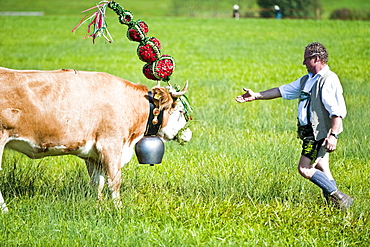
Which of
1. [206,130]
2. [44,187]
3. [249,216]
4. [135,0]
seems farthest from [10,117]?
[135,0]

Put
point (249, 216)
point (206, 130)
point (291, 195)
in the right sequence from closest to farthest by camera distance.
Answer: point (249, 216) < point (291, 195) < point (206, 130)

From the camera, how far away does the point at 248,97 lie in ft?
22.3

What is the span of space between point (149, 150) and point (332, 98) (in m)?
2.09

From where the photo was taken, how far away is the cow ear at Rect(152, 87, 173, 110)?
6.75m

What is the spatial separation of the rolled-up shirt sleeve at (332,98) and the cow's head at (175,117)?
171 cm

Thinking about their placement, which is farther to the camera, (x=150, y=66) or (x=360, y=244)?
(x=150, y=66)

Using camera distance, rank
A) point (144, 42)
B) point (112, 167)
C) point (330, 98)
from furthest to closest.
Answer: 1. point (144, 42)
2. point (112, 167)
3. point (330, 98)

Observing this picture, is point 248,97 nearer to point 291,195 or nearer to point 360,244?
point 291,195

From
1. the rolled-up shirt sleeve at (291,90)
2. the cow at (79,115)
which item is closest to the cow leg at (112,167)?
the cow at (79,115)

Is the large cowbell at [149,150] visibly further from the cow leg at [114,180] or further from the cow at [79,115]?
the cow leg at [114,180]

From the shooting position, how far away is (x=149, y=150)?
6.68m

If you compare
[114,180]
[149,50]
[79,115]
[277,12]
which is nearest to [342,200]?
[114,180]

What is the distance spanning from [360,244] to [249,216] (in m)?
1.14

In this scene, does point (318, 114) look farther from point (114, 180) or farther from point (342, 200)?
point (114, 180)
